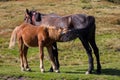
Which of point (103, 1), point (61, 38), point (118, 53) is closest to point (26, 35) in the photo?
point (61, 38)

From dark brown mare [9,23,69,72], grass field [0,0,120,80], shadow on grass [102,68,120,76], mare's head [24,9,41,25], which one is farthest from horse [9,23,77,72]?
shadow on grass [102,68,120,76]

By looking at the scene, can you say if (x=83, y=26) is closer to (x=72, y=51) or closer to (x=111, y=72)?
(x=111, y=72)

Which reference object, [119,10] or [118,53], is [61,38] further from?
[119,10]

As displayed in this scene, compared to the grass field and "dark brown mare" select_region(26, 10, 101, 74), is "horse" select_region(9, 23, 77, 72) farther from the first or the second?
"dark brown mare" select_region(26, 10, 101, 74)

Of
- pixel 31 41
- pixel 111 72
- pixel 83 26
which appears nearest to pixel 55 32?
pixel 31 41

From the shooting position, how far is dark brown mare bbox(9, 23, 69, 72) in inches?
608

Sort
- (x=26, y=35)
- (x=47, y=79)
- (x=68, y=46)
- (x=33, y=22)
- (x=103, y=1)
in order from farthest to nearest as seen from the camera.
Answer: (x=103, y=1)
(x=68, y=46)
(x=33, y=22)
(x=26, y=35)
(x=47, y=79)

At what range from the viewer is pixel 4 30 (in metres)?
37.5

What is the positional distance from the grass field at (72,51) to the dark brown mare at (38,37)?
0.72 m

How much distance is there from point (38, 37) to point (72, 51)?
13640 mm

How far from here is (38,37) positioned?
15742 mm

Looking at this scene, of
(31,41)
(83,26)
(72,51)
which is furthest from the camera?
(72,51)

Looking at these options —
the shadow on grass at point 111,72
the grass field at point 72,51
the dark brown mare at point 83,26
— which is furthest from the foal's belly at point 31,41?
the shadow on grass at point 111,72

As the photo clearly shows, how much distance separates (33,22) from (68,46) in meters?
12.8
